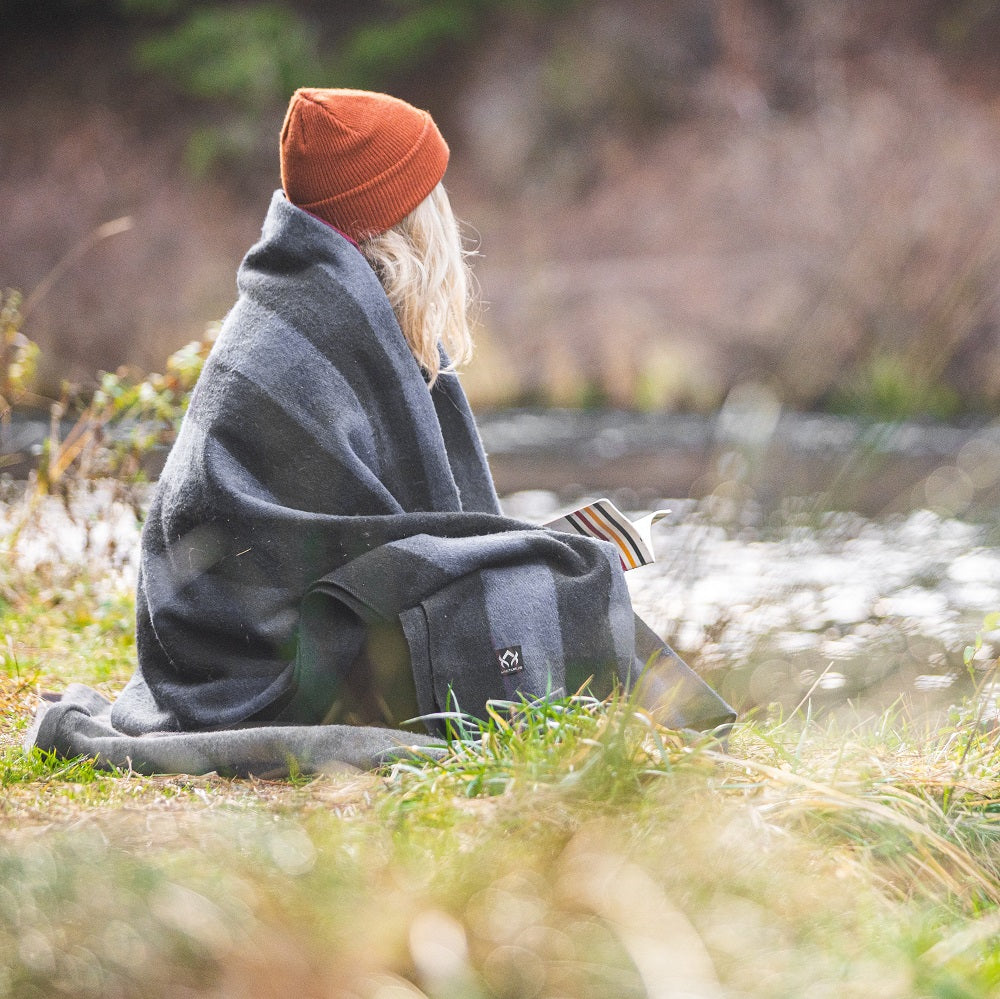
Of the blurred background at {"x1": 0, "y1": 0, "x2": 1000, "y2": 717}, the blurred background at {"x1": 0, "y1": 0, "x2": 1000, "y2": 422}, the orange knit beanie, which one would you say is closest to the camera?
the orange knit beanie

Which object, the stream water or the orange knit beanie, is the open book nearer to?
the stream water

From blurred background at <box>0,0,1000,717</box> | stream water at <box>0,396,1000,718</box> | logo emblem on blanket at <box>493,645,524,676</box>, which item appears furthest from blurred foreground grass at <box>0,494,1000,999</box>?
blurred background at <box>0,0,1000,717</box>

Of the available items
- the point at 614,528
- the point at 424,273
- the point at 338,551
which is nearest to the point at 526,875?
the point at 338,551

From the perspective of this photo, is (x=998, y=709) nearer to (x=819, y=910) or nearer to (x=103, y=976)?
(x=819, y=910)

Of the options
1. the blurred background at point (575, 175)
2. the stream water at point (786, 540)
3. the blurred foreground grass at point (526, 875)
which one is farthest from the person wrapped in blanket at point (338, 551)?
the blurred background at point (575, 175)

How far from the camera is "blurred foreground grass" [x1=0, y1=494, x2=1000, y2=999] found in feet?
3.65

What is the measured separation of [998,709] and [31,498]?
3.02m

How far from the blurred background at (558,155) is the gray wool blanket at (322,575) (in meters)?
8.49

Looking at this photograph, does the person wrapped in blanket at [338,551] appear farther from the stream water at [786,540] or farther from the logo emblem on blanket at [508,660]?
the stream water at [786,540]

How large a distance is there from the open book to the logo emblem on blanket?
352 millimetres

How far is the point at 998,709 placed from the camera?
2.44 meters

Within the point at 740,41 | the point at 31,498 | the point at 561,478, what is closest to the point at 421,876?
the point at 31,498

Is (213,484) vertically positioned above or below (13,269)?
above

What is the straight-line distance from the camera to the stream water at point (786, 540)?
→ 194 centimetres
